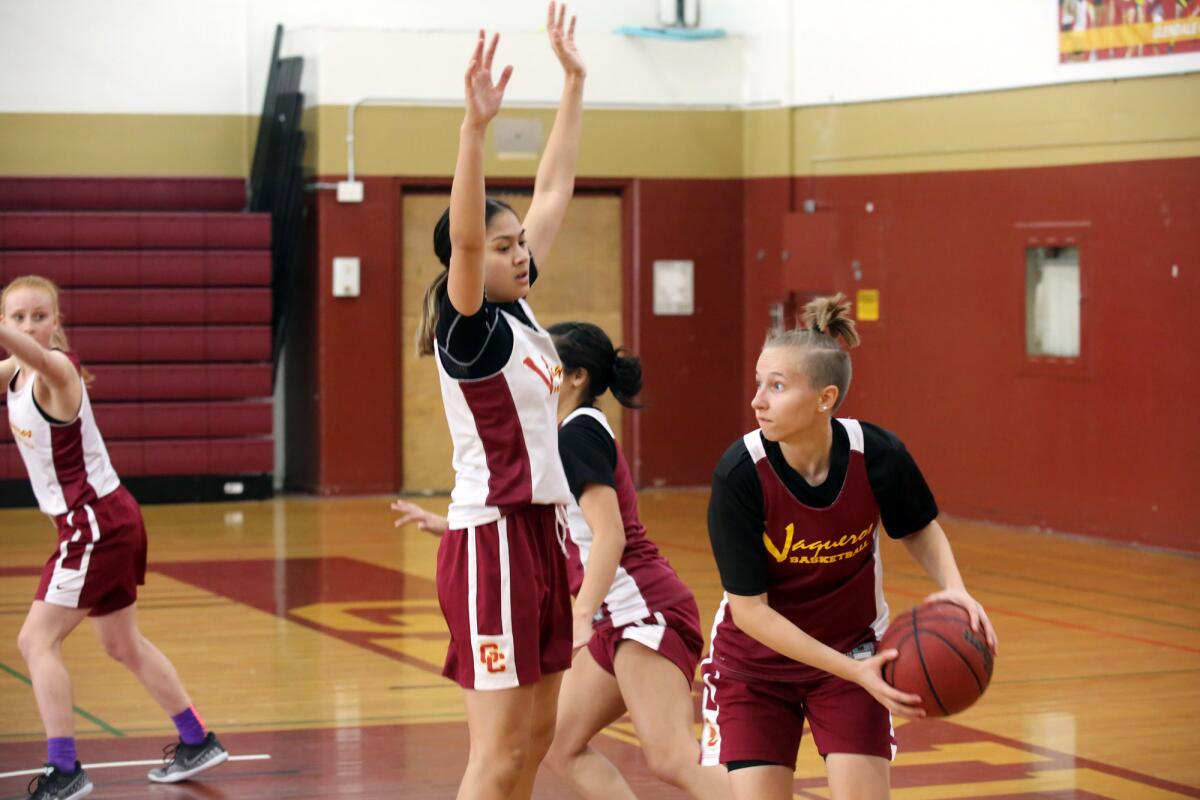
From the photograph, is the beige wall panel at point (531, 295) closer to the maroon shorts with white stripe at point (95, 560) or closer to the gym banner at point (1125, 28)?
the gym banner at point (1125, 28)

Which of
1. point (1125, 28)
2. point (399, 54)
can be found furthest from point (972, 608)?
point (399, 54)

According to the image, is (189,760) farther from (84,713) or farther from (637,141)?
(637,141)

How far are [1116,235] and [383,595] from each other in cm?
505

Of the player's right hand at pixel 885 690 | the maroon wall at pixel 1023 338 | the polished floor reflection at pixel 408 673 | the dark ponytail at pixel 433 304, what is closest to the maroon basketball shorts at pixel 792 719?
the player's right hand at pixel 885 690

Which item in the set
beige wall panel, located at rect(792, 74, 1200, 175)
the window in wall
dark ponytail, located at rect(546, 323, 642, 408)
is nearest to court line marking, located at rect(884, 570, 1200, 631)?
the window in wall

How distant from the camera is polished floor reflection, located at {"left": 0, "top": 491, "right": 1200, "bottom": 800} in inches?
226

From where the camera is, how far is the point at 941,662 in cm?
347

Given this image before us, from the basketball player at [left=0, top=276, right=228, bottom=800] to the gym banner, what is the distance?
23.7 feet

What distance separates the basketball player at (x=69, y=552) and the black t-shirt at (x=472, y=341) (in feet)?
6.31

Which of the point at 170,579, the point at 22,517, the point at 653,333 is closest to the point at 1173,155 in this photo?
the point at 653,333

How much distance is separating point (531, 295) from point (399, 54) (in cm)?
207

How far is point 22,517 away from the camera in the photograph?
40.9 ft

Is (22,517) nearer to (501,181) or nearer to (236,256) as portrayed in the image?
(236,256)

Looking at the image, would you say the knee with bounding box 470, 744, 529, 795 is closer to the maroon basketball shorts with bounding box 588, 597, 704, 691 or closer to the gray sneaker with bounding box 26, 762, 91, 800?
the maroon basketball shorts with bounding box 588, 597, 704, 691
